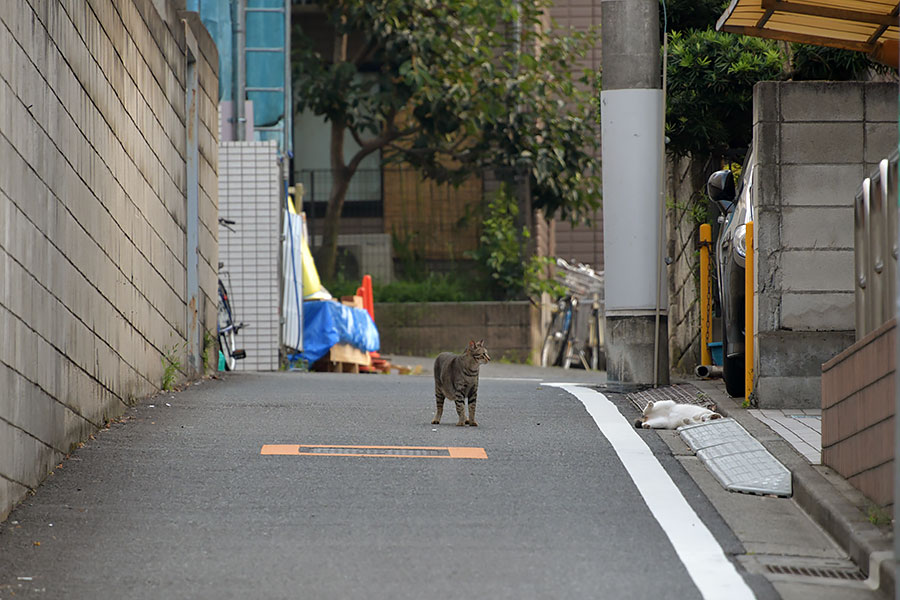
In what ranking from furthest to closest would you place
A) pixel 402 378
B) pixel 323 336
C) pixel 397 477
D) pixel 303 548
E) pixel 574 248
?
pixel 574 248 → pixel 323 336 → pixel 402 378 → pixel 397 477 → pixel 303 548

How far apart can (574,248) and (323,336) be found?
556 inches

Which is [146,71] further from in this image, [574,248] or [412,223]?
[574,248]

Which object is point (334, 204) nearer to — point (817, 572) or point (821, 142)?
point (821, 142)

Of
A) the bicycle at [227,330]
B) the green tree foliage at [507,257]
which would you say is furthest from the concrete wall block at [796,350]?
the green tree foliage at [507,257]

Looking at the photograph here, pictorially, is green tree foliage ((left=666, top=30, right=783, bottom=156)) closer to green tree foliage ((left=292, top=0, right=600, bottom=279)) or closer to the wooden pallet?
the wooden pallet

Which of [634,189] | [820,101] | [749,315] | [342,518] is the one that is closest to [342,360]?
[634,189]

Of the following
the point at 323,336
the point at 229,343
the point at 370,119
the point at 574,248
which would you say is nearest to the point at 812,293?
the point at 229,343

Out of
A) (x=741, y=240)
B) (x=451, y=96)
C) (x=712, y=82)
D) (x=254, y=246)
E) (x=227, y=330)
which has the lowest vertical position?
(x=227, y=330)

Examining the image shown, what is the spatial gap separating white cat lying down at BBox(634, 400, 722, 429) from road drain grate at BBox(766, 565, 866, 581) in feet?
11.0

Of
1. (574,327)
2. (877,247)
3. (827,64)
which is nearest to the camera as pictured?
(877,247)

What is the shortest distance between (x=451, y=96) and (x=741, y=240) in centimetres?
1335

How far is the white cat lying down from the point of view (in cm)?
879

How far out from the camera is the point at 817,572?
531 cm

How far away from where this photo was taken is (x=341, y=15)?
24.0m
